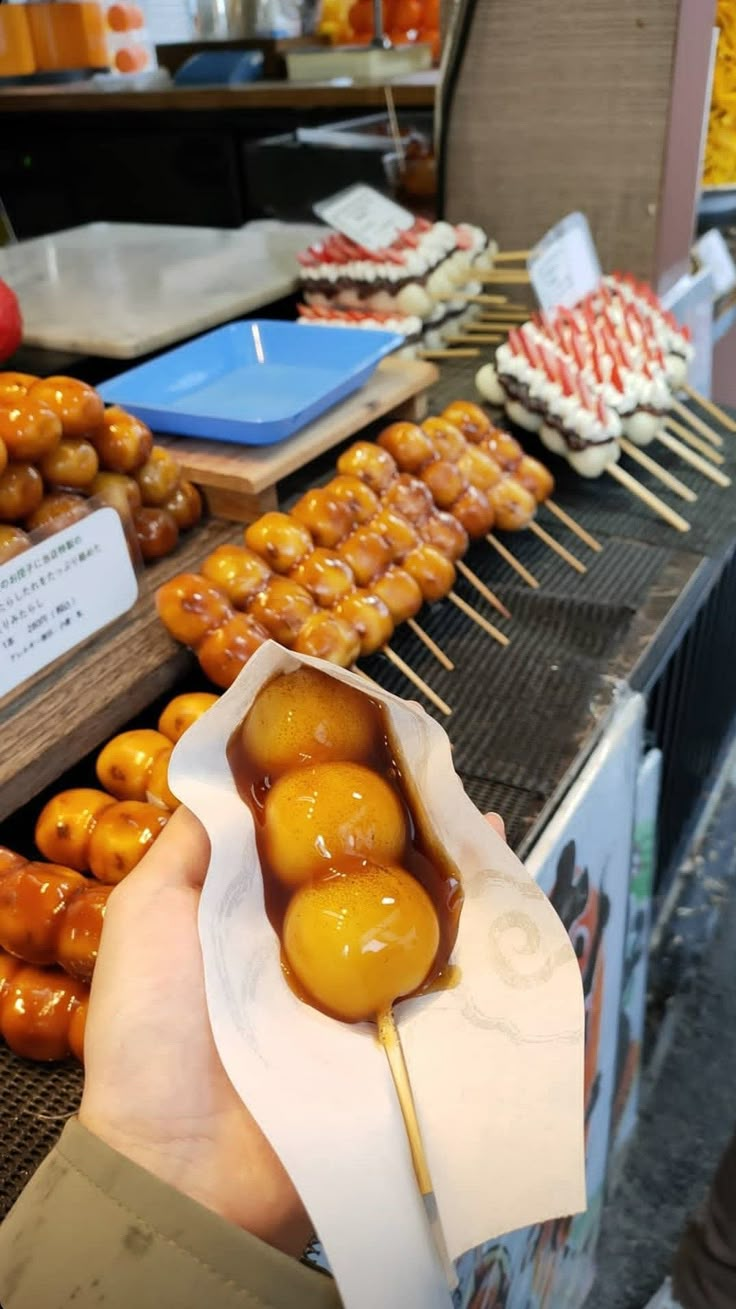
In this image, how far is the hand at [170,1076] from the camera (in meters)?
0.74

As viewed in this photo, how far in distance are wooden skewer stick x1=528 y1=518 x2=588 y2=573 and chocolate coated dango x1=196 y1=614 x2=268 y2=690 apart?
0.69 metres

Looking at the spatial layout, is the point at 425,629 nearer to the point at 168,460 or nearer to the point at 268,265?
the point at 168,460

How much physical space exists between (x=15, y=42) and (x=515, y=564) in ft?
18.1

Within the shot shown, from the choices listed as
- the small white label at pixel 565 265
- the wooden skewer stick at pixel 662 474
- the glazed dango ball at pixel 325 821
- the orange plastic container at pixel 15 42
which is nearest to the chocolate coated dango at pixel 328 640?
the glazed dango ball at pixel 325 821

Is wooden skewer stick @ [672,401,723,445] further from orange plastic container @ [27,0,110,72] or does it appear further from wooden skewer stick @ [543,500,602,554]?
orange plastic container @ [27,0,110,72]

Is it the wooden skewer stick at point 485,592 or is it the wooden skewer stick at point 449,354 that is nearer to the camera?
the wooden skewer stick at point 485,592

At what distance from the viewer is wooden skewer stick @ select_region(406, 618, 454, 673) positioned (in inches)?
58.4

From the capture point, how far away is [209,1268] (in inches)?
25.8

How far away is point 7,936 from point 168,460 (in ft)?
2.78

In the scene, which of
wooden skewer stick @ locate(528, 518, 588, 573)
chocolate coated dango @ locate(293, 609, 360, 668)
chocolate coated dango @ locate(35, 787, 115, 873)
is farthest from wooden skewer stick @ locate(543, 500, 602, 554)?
chocolate coated dango @ locate(35, 787, 115, 873)

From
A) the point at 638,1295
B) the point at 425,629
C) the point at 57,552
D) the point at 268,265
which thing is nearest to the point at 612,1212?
the point at 638,1295

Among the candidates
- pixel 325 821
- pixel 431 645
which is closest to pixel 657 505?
pixel 431 645

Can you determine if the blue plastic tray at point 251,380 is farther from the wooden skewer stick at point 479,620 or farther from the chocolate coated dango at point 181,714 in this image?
the chocolate coated dango at point 181,714

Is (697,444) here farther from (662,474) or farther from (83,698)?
(83,698)
